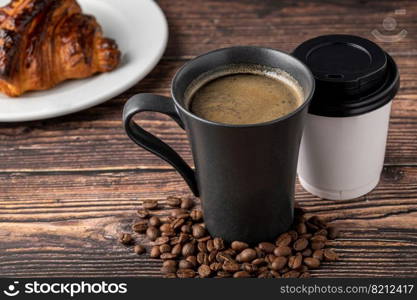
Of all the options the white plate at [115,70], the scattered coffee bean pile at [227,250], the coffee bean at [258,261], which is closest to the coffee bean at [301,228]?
the scattered coffee bean pile at [227,250]

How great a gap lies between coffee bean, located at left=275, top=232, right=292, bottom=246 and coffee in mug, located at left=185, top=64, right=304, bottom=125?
0.25m

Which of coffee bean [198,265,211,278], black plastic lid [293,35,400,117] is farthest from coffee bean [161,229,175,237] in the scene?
black plastic lid [293,35,400,117]

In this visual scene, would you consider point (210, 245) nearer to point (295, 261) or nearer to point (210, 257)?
point (210, 257)

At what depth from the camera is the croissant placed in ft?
5.46

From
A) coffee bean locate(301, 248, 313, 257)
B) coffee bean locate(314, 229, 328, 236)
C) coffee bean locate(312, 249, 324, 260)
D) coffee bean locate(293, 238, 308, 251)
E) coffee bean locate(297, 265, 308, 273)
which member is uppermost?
coffee bean locate(293, 238, 308, 251)

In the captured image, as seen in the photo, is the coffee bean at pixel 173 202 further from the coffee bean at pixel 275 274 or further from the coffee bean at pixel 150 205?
the coffee bean at pixel 275 274

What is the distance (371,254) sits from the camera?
1315 mm

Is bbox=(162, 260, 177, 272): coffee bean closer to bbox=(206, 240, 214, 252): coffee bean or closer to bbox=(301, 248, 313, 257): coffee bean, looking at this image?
bbox=(206, 240, 214, 252): coffee bean

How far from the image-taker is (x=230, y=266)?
128 cm

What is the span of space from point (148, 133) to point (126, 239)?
0.22 meters

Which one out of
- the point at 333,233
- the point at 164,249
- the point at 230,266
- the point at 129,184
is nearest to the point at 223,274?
the point at 230,266

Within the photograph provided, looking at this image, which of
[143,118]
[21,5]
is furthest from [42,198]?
[21,5]

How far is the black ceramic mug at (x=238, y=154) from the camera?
115 centimetres

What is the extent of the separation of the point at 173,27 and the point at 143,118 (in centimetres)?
38
